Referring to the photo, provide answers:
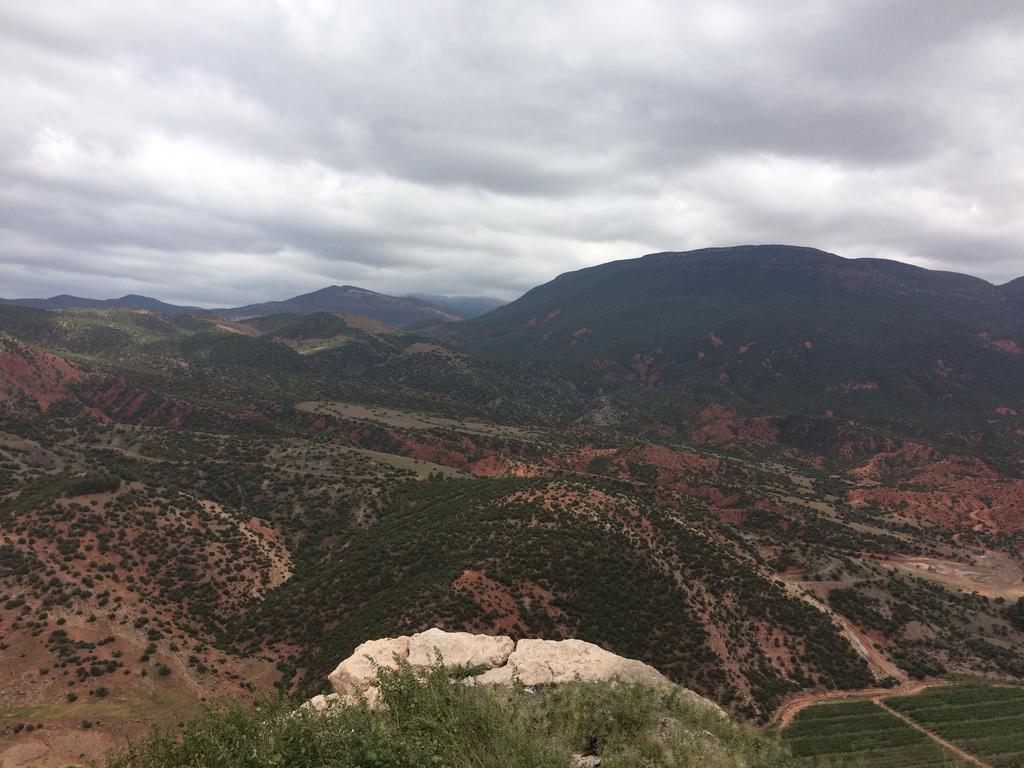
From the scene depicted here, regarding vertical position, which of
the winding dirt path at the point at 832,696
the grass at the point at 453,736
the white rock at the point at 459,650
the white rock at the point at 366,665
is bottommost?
the winding dirt path at the point at 832,696

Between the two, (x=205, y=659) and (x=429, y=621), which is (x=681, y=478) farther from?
(x=205, y=659)

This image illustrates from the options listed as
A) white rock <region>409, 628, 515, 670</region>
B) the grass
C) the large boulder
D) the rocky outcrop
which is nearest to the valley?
white rock <region>409, 628, 515, 670</region>

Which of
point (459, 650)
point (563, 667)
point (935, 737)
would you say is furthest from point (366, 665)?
point (935, 737)

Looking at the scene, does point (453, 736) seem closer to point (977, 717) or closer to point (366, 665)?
point (366, 665)

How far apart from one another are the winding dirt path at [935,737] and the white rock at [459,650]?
1181 inches

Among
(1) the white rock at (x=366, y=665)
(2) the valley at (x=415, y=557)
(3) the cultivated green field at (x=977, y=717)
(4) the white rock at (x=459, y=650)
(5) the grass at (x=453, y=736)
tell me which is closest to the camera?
(5) the grass at (x=453, y=736)

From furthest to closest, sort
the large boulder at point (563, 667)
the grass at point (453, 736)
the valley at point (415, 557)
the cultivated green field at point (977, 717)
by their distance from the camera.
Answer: the valley at point (415, 557) → the cultivated green field at point (977, 717) → the large boulder at point (563, 667) → the grass at point (453, 736)

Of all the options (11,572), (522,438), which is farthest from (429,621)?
(522,438)

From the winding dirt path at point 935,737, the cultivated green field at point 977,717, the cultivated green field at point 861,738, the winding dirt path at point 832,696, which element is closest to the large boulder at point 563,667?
the cultivated green field at point 861,738

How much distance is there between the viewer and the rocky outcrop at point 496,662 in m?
20.5

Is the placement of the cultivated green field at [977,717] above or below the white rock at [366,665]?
below

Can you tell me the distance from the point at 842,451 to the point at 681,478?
6669cm

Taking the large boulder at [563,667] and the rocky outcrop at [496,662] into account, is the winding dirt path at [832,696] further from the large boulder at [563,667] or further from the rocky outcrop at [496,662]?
the large boulder at [563,667]

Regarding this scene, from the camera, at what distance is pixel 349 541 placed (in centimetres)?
5359
